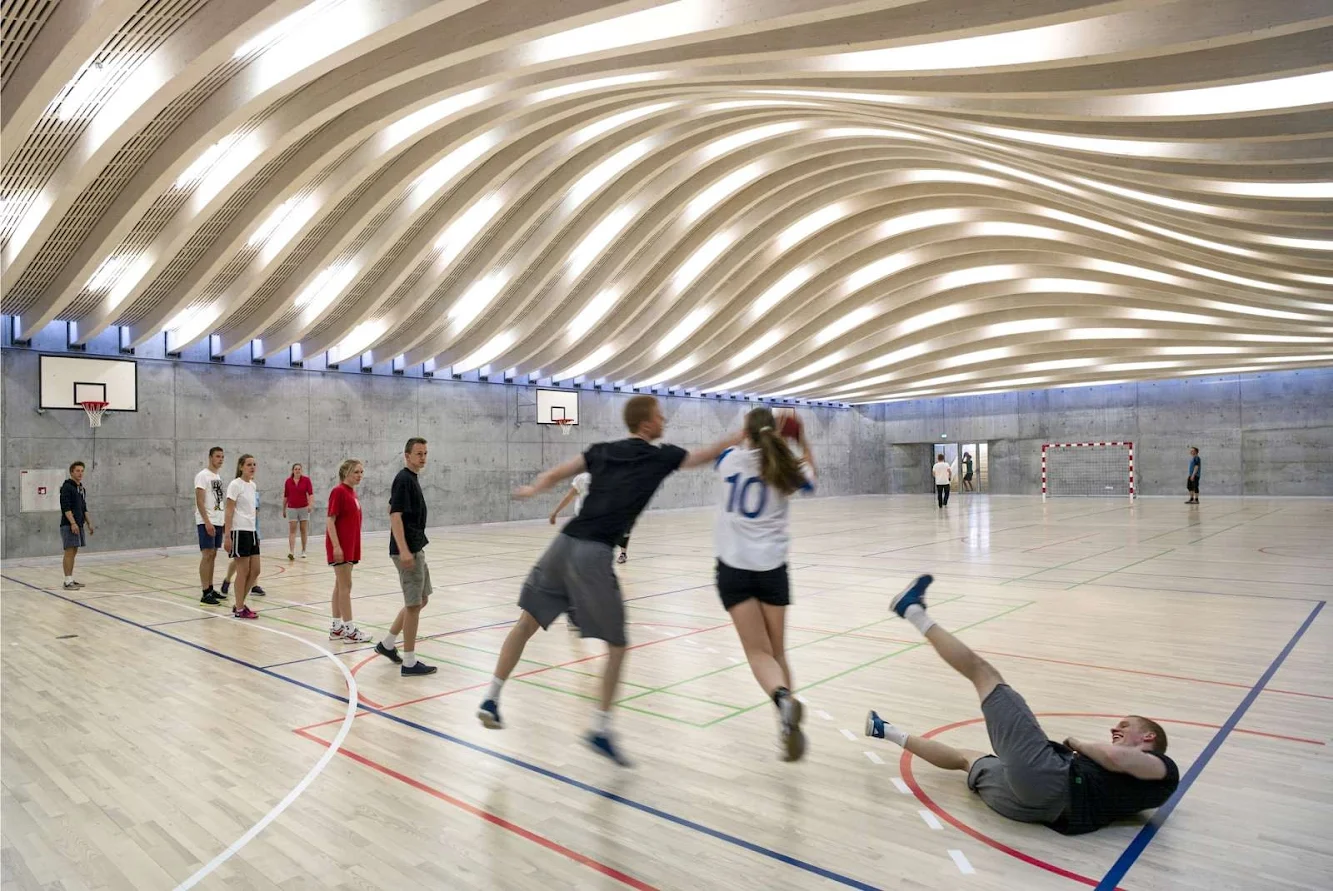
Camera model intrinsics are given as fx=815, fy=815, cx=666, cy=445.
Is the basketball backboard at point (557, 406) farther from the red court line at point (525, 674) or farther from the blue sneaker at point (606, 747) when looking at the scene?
the blue sneaker at point (606, 747)

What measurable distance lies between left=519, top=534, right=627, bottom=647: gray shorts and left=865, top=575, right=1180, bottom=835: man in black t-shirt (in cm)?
197

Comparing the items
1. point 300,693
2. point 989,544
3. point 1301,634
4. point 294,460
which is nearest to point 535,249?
point 294,460

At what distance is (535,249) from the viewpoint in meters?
18.1

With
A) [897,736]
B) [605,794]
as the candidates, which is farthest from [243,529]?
[897,736]

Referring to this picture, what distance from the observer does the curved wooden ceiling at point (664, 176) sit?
8.91m

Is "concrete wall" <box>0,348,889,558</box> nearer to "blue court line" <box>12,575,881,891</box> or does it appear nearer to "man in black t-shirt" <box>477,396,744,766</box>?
"blue court line" <box>12,575,881,891</box>

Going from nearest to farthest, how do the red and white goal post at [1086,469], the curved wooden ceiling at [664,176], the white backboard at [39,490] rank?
the curved wooden ceiling at [664,176], the white backboard at [39,490], the red and white goal post at [1086,469]

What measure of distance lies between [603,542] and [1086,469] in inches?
1496

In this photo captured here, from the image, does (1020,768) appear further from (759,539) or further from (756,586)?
(759,539)

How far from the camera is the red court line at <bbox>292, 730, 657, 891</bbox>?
11.6 feet

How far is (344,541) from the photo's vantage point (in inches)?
320

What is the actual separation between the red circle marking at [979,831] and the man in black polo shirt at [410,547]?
4182 millimetres

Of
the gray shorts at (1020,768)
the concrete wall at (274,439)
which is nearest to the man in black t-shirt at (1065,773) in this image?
the gray shorts at (1020,768)

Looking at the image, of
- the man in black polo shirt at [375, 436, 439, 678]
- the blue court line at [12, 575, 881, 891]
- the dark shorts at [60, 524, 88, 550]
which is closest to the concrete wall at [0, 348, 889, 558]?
the dark shorts at [60, 524, 88, 550]
